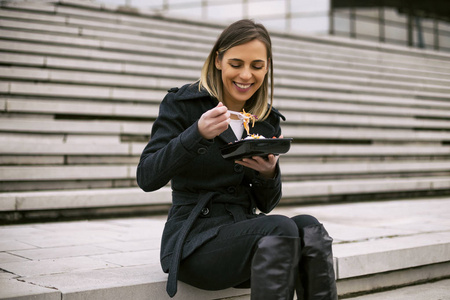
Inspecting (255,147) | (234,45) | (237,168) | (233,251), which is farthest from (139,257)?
(234,45)

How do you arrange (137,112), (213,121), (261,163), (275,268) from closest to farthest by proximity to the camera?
(275,268) < (213,121) < (261,163) < (137,112)

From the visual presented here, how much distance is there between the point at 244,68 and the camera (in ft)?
6.67

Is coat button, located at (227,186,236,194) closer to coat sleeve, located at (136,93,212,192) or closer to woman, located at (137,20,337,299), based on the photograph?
woman, located at (137,20,337,299)

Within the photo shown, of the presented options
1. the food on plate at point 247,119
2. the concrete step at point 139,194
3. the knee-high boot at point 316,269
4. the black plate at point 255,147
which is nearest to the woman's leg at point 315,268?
the knee-high boot at point 316,269

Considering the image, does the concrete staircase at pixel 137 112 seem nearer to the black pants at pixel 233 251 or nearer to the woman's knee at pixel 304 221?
the black pants at pixel 233 251

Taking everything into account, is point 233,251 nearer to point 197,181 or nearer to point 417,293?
point 197,181

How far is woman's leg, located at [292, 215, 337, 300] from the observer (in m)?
1.74

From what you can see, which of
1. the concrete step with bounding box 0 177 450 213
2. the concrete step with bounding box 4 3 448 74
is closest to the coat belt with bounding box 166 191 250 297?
the concrete step with bounding box 0 177 450 213

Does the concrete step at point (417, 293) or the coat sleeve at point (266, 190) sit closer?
the coat sleeve at point (266, 190)

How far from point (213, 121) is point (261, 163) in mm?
336

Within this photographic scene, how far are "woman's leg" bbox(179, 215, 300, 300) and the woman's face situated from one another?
579mm

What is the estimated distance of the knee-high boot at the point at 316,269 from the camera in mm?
1738

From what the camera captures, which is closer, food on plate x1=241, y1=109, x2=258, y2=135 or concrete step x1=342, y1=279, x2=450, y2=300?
food on plate x1=241, y1=109, x2=258, y2=135

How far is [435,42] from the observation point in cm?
2133
